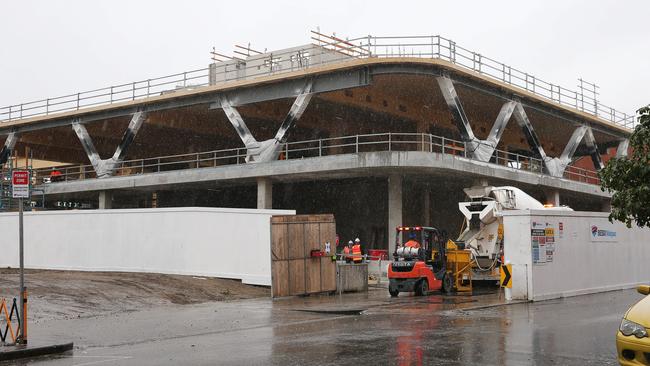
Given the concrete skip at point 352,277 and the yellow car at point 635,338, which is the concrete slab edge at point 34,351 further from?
the concrete skip at point 352,277

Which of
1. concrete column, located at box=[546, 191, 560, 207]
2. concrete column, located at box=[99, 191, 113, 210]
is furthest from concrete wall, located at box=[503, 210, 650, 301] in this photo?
concrete column, located at box=[99, 191, 113, 210]

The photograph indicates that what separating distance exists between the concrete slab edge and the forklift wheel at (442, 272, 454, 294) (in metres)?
14.4

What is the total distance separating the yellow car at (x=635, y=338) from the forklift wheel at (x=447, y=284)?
16.1m

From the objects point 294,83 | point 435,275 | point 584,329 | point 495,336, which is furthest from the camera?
point 294,83

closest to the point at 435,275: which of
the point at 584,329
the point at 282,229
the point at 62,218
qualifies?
the point at 282,229

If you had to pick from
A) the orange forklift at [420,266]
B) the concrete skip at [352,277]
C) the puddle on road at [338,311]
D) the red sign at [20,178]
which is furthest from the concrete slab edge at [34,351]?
the concrete skip at [352,277]

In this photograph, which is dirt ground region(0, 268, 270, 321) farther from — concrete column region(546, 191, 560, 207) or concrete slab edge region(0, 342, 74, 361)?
concrete column region(546, 191, 560, 207)

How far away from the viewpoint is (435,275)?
947 inches

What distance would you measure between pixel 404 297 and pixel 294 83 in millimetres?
15905

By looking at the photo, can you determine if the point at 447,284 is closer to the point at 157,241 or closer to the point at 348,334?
the point at 157,241

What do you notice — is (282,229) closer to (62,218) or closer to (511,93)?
(62,218)

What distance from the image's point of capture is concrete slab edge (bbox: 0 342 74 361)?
1148 cm

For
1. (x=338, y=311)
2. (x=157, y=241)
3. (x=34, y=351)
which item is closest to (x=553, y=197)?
(x=157, y=241)

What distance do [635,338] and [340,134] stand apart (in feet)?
126
